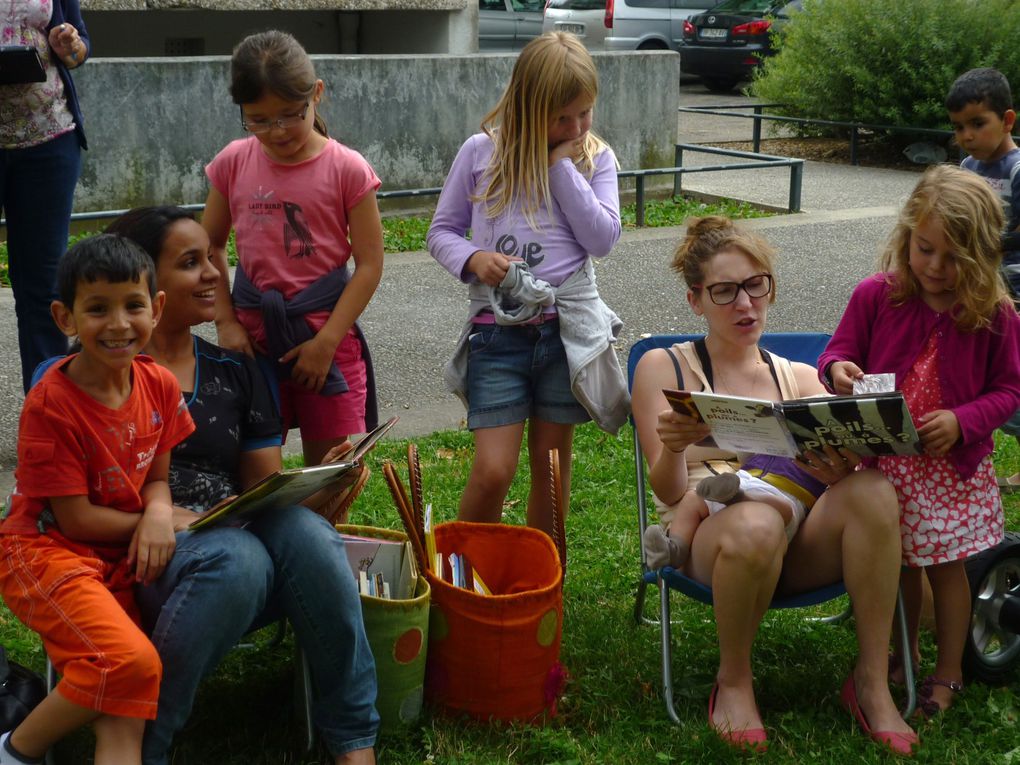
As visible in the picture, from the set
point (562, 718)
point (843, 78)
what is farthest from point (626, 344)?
point (843, 78)

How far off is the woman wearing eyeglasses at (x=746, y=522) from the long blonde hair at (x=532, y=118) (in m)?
0.47

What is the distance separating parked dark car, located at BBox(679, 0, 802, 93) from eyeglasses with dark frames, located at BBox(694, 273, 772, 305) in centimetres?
1792

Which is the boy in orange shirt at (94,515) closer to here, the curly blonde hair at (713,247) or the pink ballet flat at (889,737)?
the curly blonde hair at (713,247)

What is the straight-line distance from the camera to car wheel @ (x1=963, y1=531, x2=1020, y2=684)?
3561mm

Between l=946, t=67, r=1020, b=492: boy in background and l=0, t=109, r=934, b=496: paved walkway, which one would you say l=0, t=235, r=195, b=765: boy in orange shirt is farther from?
l=946, t=67, r=1020, b=492: boy in background

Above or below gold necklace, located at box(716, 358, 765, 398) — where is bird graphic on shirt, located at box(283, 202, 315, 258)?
above

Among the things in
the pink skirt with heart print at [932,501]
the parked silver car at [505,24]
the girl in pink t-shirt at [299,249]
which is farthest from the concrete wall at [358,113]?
the parked silver car at [505,24]

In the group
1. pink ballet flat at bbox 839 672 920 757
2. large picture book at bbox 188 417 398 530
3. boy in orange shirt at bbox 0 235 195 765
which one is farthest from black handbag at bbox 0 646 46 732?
pink ballet flat at bbox 839 672 920 757

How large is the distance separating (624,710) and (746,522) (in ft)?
2.07

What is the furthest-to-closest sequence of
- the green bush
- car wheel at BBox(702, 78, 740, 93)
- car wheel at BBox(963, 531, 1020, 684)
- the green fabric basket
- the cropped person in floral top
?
car wheel at BBox(702, 78, 740, 93) → the green bush → the cropped person in floral top → car wheel at BBox(963, 531, 1020, 684) → the green fabric basket

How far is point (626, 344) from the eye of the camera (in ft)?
23.3

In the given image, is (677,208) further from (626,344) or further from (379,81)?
(626,344)

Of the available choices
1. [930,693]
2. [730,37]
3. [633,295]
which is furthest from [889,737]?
[730,37]

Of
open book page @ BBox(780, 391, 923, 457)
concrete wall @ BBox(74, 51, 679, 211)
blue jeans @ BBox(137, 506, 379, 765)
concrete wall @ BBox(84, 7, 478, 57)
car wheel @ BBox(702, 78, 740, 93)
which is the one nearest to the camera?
blue jeans @ BBox(137, 506, 379, 765)
